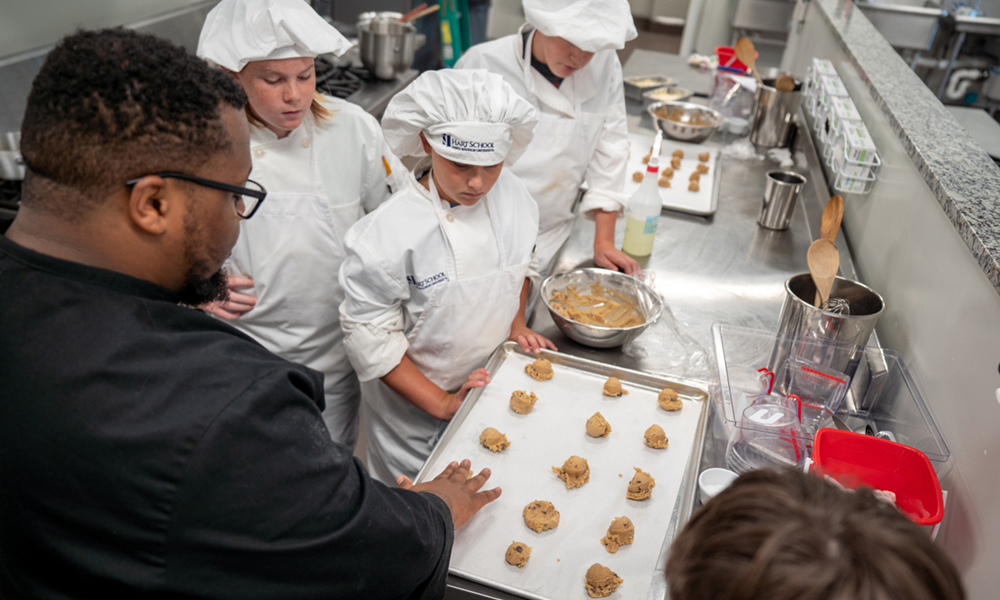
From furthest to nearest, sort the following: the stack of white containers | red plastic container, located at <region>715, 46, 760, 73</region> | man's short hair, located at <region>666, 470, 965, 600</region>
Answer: red plastic container, located at <region>715, 46, 760, 73</region>, the stack of white containers, man's short hair, located at <region>666, 470, 965, 600</region>

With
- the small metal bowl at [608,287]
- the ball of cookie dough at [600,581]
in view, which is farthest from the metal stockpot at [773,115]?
the ball of cookie dough at [600,581]

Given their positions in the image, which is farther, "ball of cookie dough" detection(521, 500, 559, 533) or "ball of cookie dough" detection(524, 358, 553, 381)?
"ball of cookie dough" detection(524, 358, 553, 381)

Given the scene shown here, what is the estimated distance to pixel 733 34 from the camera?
5848mm

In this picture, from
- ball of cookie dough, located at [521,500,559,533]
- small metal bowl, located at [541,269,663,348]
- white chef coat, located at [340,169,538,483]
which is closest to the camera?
ball of cookie dough, located at [521,500,559,533]

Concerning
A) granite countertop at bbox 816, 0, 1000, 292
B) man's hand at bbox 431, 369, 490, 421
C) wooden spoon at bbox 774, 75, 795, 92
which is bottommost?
man's hand at bbox 431, 369, 490, 421

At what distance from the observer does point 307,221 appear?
1.66m

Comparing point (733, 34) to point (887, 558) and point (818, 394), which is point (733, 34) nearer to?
point (818, 394)

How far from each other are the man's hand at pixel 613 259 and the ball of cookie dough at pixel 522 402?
2.12 feet

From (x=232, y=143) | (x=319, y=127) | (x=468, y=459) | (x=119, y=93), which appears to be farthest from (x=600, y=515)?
(x=319, y=127)

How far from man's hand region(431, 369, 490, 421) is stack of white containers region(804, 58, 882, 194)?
124cm

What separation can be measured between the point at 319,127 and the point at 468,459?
93 centimetres

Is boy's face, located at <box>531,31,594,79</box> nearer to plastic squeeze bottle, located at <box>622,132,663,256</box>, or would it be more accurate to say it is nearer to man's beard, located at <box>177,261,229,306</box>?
plastic squeeze bottle, located at <box>622,132,663,256</box>

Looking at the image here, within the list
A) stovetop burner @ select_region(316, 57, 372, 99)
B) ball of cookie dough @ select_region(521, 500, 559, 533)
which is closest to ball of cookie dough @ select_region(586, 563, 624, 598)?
ball of cookie dough @ select_region(521, 500, 559, 533)

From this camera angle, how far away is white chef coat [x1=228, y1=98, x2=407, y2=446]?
1.62 metres
